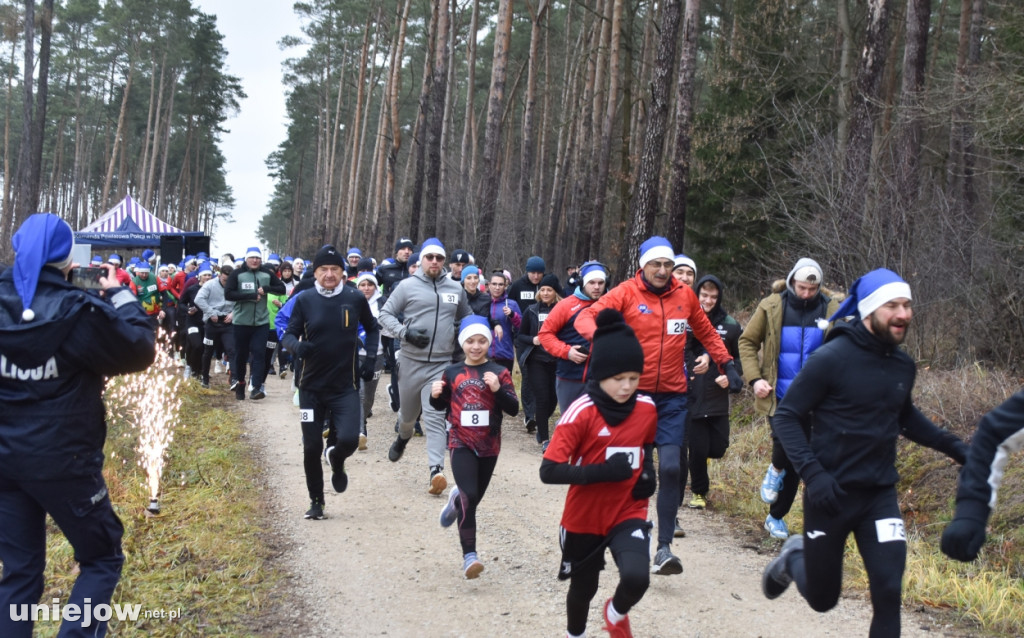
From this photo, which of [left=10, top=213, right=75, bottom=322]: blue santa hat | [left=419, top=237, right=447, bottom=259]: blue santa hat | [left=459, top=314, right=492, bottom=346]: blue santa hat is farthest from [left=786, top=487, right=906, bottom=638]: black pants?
[left=419, top=237, right=447, bottom=259]: blue santa hat

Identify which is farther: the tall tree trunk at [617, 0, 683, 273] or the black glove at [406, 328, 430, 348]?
the tall tree trunk at [617, 0, 683, 273]

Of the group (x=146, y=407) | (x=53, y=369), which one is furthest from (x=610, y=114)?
(x=53, y=369)

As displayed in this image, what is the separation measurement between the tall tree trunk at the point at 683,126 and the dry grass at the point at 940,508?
16.0ft

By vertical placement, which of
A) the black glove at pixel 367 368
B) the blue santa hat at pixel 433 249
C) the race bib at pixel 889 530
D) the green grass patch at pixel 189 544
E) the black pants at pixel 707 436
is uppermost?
the blue santa hat at pixel 433 249

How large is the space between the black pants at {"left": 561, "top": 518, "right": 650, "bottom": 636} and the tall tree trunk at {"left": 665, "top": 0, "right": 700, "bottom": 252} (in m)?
10.5

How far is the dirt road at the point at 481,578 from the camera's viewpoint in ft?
18.3

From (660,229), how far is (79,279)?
25796mm

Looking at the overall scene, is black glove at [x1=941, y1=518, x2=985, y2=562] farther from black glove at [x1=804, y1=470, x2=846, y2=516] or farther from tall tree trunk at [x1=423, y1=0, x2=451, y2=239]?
tall tree trunk at [x1=423, y1=0, x2=451, y2=239]

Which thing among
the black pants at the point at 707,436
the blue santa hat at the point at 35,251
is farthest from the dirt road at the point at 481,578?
the blue santa hat at the point at 35,251

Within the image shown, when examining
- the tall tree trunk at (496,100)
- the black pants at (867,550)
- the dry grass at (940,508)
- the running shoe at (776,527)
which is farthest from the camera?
the tall tree trunk at (496,100)

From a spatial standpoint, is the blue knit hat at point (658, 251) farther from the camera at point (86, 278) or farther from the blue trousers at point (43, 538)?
the blue trousers at point (43, 538)

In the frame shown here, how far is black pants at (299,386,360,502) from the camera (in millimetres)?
7742

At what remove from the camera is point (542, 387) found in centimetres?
1142

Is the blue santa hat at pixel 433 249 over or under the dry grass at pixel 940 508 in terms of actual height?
over
